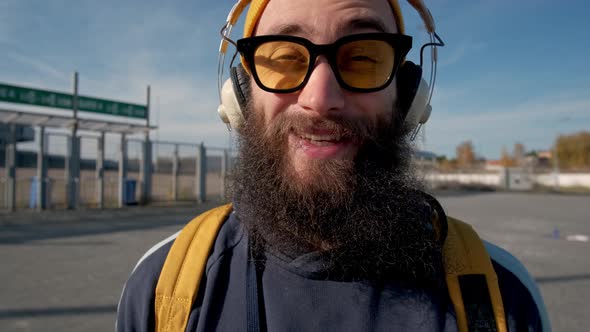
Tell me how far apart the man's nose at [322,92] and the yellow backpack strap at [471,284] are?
69cm

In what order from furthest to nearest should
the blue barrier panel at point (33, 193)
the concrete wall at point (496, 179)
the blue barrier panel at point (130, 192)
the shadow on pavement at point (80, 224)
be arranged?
the concrete wall at point (496, 179), the blue barrier panel at point (130, 192), the blue barrier panel at point (33, 193), the shadow on pavement at point (80, 224)

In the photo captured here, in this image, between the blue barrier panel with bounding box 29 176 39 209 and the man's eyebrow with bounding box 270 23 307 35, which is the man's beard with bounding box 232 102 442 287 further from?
the blue barrier panel with bounding box 29 176 39 209

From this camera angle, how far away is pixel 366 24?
1332 mm

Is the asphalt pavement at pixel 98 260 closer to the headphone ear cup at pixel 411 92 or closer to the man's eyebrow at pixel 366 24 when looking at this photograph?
the headphone ear cup at pixel 411 92

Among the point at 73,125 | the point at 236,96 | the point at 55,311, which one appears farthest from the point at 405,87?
the point at 73,125

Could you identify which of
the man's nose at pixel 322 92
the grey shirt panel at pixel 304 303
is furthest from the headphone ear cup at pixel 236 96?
the grey shirt panel at pixel 304 303

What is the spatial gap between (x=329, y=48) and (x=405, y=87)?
43 centimetres

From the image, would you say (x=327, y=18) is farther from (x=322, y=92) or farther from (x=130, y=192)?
(x=130, y=192)

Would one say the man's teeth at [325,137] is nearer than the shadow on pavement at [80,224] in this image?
Yes

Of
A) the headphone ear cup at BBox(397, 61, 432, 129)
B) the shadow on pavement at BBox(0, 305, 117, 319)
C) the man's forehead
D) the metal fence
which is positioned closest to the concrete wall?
the metal fence

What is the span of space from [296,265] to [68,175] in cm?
1242

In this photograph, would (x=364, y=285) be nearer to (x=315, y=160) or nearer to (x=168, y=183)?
(x=315, y=160)

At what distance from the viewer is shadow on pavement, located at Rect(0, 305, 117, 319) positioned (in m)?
3.35

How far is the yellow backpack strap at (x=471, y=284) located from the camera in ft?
3.61
